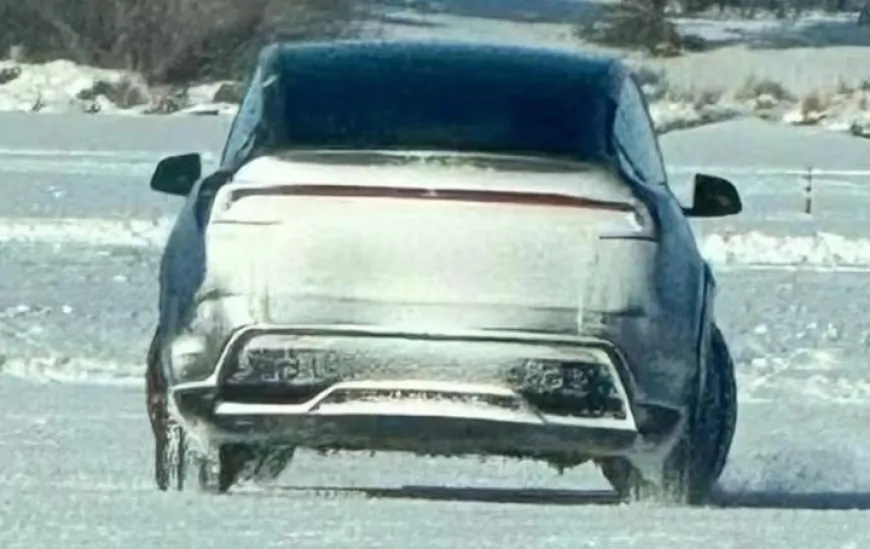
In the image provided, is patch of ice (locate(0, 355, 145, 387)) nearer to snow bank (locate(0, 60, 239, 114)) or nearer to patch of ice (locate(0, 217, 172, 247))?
patch of ice (locate(0, 217, 172, 247))

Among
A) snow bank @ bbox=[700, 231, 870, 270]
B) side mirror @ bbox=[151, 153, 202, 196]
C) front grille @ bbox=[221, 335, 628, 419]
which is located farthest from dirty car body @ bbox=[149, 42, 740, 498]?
snow bank @ bbox=[700, 231, 870, 270]

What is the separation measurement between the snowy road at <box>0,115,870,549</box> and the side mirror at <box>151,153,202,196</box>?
1.01 m

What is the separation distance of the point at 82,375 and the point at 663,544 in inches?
243

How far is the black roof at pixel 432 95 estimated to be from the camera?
884 centimetres

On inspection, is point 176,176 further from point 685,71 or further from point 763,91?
point 685,71

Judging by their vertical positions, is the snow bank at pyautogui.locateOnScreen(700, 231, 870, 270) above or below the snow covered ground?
above

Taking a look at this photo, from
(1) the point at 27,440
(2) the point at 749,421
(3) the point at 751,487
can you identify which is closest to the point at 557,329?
(3) the point at 751,487

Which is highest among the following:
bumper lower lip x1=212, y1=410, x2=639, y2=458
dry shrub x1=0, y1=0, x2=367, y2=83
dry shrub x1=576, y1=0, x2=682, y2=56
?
bumper lower lip x1=212, y1=410, x2=639, y2=458

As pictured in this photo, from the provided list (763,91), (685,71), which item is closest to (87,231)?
(763,91)

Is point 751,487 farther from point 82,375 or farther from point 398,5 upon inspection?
point 398,5

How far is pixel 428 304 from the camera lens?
Answer: 8.40m

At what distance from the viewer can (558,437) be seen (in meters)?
8.51

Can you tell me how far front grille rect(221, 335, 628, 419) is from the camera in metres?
8.38

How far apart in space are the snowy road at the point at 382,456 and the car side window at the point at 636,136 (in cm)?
108
